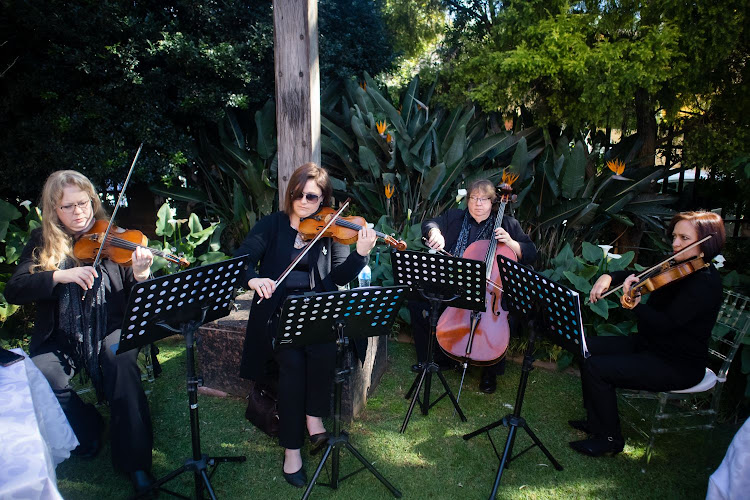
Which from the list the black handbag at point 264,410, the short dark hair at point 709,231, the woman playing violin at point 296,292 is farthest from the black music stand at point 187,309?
the short dark hair at point 709,231

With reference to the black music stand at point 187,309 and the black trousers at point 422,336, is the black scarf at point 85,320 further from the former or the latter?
the black trousers at point 422,336

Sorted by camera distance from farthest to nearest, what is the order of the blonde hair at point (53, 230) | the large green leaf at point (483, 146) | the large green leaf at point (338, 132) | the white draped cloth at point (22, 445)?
the large green leaf at point (338, 132), the large green leaf at point (483, 146), the blonde hair at point (53, 230), the white draped cloth at point (22, 445)

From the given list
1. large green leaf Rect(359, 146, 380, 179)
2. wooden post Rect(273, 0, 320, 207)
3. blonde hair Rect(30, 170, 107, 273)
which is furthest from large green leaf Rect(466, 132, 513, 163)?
blonde hair Rect(30, 170, 107, 273)

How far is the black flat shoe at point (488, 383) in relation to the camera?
3.78 metres

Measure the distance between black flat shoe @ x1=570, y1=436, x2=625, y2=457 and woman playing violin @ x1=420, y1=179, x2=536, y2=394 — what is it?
80 cm

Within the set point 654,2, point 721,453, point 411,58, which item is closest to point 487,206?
point 721,453

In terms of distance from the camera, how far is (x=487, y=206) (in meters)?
3.83

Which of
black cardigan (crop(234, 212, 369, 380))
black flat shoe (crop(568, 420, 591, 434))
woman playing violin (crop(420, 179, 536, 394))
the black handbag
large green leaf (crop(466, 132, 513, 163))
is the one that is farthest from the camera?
large green leaf (crop(466, 132, 513, 163))

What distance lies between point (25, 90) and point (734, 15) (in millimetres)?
6679

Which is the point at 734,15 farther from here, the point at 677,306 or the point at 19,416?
the point at 19,416

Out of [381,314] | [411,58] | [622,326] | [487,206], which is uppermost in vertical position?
A: [411,58]

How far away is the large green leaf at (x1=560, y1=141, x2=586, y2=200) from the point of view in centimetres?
505

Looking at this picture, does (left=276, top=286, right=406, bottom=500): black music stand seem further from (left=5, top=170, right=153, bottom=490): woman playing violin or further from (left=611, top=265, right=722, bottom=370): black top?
(left=611, top=265, right=722, bottom=370): black top

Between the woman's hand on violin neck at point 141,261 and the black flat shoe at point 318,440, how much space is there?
1.34 metres
